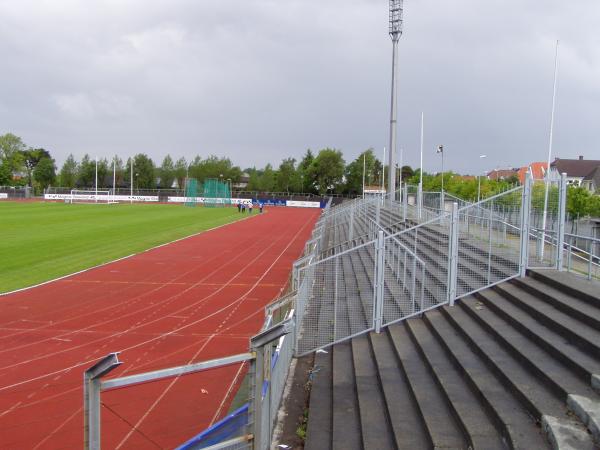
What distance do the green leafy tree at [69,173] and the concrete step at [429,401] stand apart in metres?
136

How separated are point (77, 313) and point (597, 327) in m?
12.3

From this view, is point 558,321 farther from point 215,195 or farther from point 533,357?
point 215,195

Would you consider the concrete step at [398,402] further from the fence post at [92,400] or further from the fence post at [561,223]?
the fence post at [561,223]

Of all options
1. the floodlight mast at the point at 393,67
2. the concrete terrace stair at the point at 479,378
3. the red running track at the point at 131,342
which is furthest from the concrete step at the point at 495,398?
the floodlight mast at the point at 393,67

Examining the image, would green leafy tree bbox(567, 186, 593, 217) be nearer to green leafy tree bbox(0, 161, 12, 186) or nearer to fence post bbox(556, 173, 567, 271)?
fence post bbox(556, 173, 567, 271)

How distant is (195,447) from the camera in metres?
4.47

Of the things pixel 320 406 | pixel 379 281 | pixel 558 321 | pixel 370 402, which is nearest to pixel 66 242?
pixel 379 281

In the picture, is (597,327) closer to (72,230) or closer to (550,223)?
(550,223)

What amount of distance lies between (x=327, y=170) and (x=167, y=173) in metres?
58.4

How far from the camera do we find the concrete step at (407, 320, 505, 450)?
5.04 metres

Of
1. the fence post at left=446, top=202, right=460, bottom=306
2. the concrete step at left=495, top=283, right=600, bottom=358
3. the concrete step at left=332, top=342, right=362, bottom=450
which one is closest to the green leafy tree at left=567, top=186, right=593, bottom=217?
the fence post at left=446, top=202, right=460, bottom=306

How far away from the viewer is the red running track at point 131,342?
7.57m

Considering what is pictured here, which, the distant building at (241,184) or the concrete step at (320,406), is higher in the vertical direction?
the distant building at (241,184)

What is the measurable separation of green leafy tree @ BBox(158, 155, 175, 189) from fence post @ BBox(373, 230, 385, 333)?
14136 cm
